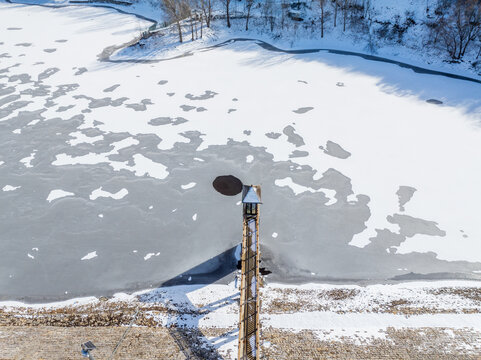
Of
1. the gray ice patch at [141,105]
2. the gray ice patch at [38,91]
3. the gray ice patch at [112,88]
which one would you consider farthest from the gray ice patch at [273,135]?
the gray ice patch at [38,91]

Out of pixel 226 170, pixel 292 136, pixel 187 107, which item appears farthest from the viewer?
pixel 187 107

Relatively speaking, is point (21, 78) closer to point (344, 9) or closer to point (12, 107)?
point (12, 107)

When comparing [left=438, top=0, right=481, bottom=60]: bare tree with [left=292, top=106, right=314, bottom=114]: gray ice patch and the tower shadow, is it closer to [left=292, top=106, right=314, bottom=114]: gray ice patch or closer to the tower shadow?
[left=292, top=106, right=314, bottom=114]: gray ice patch

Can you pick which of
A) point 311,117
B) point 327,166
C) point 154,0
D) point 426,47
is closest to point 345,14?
point 426,47

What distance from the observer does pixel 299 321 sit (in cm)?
1467

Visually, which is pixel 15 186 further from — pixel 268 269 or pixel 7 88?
pixel 268 269

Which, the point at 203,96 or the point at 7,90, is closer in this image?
the point at 203,96

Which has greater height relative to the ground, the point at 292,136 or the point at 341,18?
the point at 341,18

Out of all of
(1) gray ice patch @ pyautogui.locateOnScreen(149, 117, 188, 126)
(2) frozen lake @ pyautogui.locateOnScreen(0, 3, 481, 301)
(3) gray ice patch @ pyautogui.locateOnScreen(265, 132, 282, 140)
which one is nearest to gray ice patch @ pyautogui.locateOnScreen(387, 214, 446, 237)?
(2) frozen lake @ pyautogui.locateOnScreen(0, 3, 481, 301)

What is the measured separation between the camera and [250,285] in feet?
45.5

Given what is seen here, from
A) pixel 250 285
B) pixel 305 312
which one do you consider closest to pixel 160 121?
pixel 250 285

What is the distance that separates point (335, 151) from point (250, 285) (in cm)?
1474

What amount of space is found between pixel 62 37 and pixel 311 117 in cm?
3753

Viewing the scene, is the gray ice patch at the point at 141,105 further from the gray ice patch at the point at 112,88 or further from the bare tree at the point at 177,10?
the bare tree at the point at 177,10
